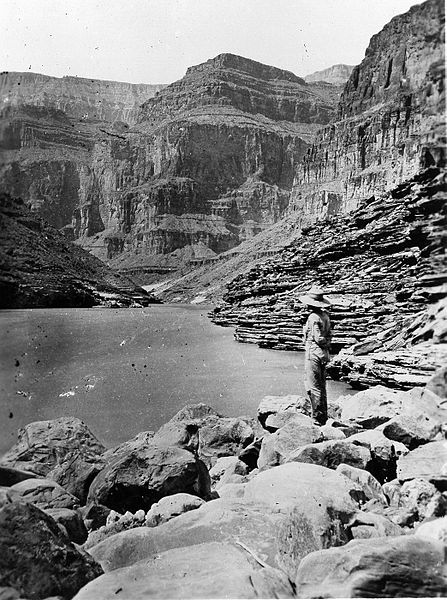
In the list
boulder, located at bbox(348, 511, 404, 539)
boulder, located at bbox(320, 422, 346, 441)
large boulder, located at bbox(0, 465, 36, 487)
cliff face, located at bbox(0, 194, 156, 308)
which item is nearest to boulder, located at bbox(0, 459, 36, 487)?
large boulder, located at bbox(0, 465, 36, 487)

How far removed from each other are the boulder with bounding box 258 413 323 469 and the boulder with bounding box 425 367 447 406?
1.23m

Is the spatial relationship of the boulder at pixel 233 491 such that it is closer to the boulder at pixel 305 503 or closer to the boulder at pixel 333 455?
the boulder at pixel 305 503

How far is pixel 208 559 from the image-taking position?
298 cm

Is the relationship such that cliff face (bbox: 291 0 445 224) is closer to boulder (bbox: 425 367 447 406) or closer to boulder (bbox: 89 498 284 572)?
boulder (bbox: 425 367 447 406)

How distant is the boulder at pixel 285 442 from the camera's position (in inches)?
186

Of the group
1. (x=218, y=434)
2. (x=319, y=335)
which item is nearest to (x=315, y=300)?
(x=319, y=335)

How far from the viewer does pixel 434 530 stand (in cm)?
317

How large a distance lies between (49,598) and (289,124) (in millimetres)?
198697

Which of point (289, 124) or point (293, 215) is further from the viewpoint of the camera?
point (289, 124)

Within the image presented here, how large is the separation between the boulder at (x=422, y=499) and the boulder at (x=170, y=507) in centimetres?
156

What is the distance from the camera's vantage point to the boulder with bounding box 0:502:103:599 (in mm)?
2738

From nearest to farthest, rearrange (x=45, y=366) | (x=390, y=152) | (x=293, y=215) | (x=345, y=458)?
(x=345, y=458), (x=45, y=366), (x=390, y=152), (x=293, y=215)

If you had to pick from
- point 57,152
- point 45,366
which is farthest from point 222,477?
point 57,152

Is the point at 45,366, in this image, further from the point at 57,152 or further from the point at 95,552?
the point at 57,152
